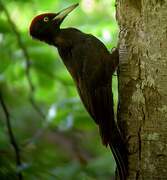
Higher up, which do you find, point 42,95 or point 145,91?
point 145,91

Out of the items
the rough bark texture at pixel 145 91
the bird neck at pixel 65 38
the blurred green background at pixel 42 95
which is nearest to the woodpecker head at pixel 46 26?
the bird neck at pixel 65 38

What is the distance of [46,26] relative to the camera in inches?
225

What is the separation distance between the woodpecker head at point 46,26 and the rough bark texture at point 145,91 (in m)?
0.98

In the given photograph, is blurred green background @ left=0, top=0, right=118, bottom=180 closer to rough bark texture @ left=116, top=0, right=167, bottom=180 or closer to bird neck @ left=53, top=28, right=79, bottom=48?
bird neck @ left=53, top=28, right=79, bottom=48

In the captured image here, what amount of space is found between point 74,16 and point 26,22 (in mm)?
839

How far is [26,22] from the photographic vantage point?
831 centimetres

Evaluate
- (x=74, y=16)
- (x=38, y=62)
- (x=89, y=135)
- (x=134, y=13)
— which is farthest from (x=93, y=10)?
(x=134, y=13)

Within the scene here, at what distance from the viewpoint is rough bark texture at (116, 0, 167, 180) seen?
461 centimetres

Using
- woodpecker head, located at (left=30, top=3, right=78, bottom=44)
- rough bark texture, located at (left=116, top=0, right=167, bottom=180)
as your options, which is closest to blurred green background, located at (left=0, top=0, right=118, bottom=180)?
woodpecker head, located at (left=30, top=3, right=78, bottom=44)

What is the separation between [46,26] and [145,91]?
1.42 metres

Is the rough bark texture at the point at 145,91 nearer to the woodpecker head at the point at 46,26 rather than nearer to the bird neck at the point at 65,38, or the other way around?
the bird neck at the point at 65,38

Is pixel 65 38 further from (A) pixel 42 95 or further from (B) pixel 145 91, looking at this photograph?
(A) pixel 42 95

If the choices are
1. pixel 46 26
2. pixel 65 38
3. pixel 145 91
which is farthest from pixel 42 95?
pixel 145 91

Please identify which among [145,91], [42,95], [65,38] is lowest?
[42,95]
